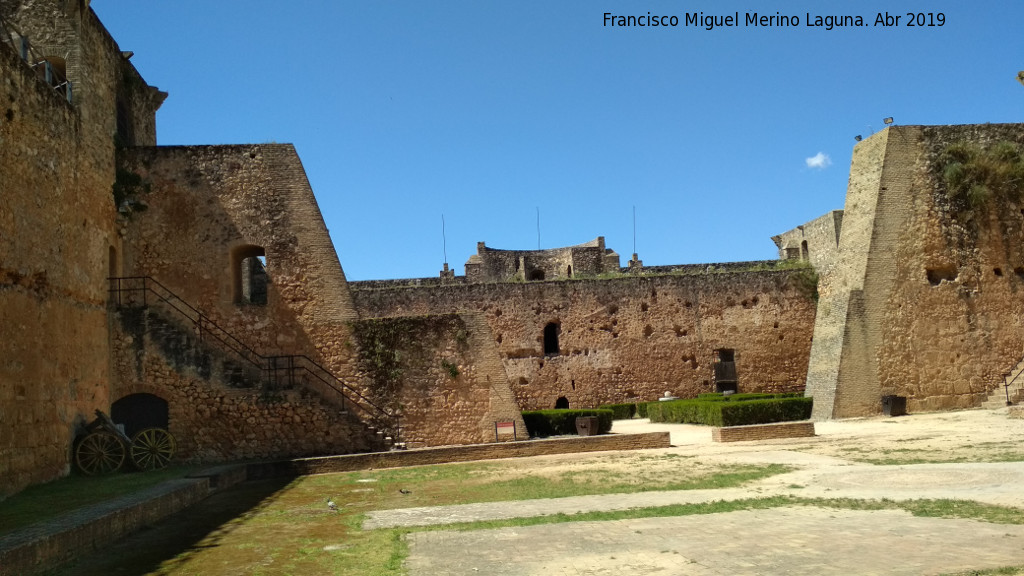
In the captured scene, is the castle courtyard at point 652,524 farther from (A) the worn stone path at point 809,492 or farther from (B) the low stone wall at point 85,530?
(B) the low stone wall at point 85,530

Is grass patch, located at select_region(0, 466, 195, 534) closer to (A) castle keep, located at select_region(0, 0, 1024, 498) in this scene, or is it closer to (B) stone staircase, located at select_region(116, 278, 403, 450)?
(A) castle keep, located at select_region(0, 0, 1024, 498)

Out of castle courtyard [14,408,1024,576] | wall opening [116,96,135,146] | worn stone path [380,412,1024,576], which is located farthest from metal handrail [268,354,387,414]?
worn stone path [380,412,1024,576]

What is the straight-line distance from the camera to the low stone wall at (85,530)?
6.52 m

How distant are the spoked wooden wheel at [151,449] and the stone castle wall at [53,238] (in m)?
0.95

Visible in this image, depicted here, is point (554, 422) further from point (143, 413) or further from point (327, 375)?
point (143, 413)

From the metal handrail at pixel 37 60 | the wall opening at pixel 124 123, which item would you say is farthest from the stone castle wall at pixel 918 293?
the metal handrail at pixel 37 60

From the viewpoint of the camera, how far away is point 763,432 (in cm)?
1588

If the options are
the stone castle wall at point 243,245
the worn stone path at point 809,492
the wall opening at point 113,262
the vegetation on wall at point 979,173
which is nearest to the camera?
the worn stone path at point 809,492

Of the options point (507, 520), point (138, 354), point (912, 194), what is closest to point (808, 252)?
point (912, 194)

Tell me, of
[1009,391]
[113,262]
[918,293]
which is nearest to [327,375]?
[113,262]

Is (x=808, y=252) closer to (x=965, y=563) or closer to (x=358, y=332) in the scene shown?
(x=358, y=332)

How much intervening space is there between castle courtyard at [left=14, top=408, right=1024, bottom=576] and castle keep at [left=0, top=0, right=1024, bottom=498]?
3.52m

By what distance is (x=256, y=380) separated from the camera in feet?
52.7

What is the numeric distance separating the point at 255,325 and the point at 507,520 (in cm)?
1043
